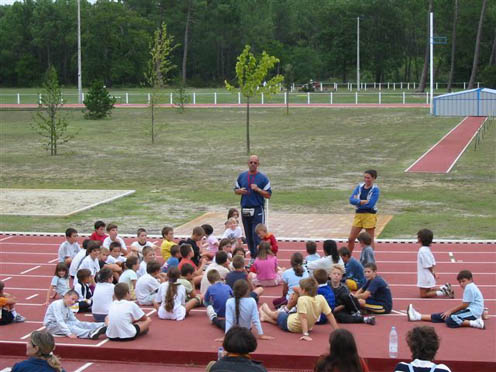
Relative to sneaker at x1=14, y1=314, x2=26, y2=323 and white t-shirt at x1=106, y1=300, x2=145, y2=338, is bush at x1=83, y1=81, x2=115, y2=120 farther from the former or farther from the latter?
white t-shirt at x1=106, y1=300, x2=145, y2=338

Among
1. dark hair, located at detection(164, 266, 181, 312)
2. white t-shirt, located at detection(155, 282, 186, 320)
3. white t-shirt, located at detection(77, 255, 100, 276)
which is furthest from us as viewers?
white t-shirt, located at detection(77, 255, 100, 276)

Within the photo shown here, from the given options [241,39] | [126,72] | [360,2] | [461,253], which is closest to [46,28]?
[126,72]

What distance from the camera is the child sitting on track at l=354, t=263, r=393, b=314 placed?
11.9 meters

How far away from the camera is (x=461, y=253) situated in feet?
54.7

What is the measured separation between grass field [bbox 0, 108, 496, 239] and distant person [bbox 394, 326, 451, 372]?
11.8m

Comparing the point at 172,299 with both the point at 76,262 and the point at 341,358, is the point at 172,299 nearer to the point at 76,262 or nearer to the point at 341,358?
the point at 76,262

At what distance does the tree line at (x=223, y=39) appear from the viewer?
100 metres

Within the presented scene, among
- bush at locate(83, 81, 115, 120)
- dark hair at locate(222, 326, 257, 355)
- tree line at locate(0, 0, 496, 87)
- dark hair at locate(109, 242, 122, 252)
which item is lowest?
dark hair at locate(109, 242, 122, 252)

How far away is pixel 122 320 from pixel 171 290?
1180 mm

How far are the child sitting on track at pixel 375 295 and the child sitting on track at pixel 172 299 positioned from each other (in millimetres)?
2575

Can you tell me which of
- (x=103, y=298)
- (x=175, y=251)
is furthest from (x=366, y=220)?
(x=103, y=298)

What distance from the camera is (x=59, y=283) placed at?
43.1ft

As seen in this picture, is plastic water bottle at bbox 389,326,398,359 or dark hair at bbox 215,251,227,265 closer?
plastic water bottle at bbox 389,326,398,359

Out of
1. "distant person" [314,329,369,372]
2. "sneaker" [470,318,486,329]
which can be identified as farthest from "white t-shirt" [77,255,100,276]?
"distant person" [314,329,369,372]
